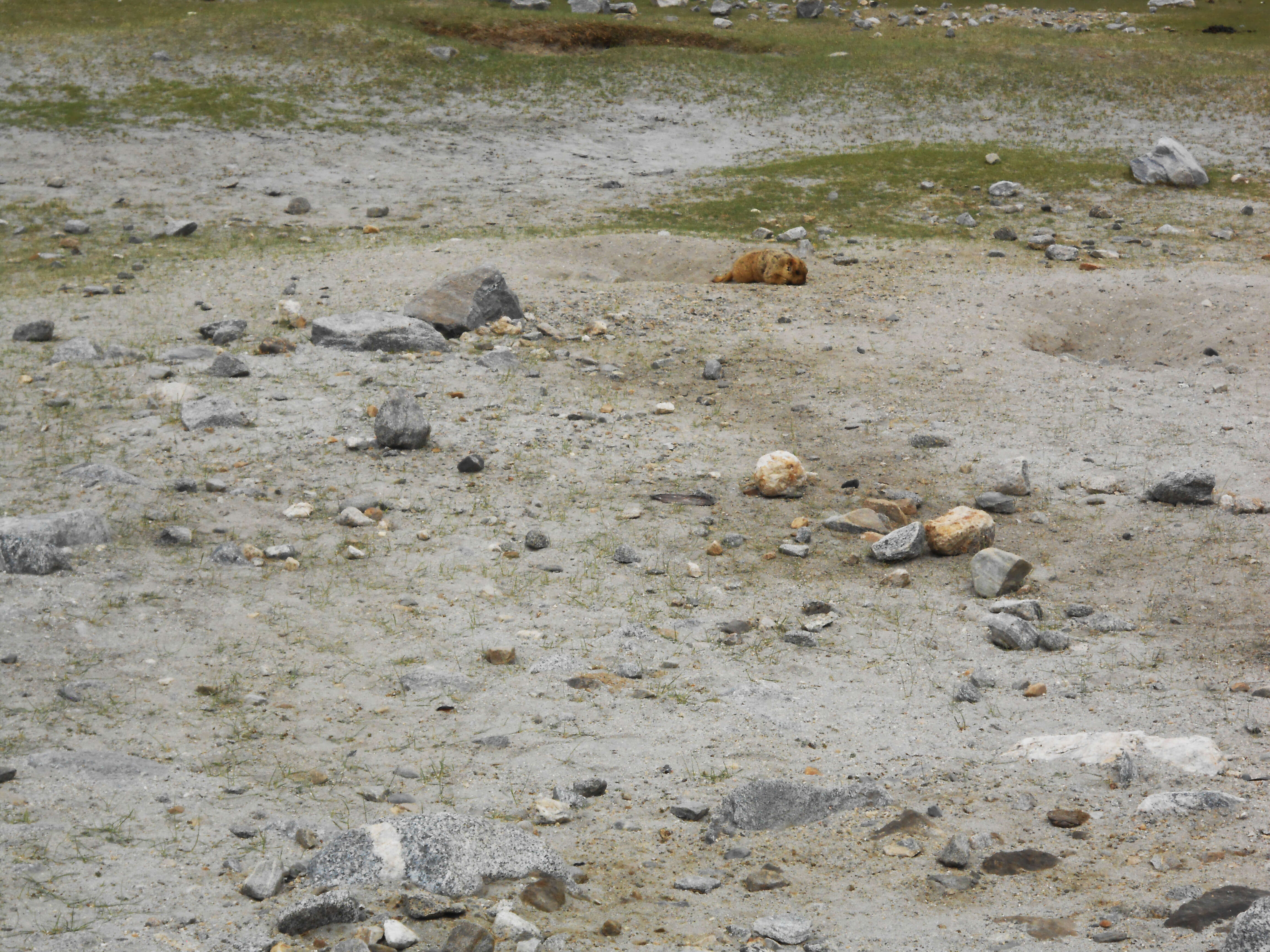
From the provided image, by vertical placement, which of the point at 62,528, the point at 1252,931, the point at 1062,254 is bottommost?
the point at 62,528

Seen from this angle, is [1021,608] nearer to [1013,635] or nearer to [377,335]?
[1013,635]

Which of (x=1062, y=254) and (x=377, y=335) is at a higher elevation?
(x=1062, y=254)

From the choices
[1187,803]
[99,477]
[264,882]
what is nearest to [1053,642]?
[1187,803]

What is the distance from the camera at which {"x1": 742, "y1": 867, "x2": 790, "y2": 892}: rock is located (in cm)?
450

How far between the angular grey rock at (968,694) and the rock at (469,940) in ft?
10.4

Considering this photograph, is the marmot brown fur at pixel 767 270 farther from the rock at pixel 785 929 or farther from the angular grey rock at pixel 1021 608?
the rock at pixel 785 929

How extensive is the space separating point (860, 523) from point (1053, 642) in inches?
81.0

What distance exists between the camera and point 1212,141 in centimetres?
2302

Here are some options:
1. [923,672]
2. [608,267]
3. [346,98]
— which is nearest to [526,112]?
[346,98]

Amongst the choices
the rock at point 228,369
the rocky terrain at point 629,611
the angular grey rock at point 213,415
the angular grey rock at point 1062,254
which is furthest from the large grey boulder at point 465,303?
the angular grey rock at point 1062,254

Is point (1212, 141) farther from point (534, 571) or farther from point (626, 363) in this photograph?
point (534, 571)

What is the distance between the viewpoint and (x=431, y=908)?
4203mm

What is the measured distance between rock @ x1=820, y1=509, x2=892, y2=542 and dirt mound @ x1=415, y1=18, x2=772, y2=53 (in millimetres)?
21659

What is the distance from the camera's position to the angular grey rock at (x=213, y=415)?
9742 millimetres
